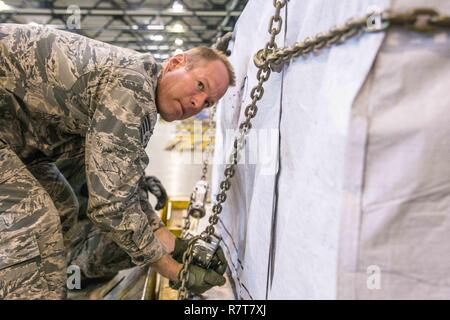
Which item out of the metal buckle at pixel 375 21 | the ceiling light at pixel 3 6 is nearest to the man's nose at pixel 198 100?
the metal buckle at pixel 375 21

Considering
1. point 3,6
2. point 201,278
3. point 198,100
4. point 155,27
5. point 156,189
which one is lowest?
point 201,278

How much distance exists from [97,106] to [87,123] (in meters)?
0.19

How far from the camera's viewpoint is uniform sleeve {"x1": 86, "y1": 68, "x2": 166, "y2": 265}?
54.4 inches

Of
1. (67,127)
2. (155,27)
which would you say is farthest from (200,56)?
(155,27)

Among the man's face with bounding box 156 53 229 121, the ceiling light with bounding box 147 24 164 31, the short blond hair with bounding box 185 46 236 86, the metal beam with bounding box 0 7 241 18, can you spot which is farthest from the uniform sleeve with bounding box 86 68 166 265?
the ceiling light with bounding box 147 24 164 31

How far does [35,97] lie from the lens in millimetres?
1526

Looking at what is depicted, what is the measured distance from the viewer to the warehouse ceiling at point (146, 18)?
5452 mm

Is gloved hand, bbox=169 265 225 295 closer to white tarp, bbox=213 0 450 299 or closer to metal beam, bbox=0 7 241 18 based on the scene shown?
white tarp, bbox=213 0 450 299

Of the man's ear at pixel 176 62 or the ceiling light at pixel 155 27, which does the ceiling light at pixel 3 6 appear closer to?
the man's ear at pixel 176 62

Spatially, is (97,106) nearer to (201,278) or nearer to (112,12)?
(201,278)

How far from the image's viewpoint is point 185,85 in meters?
1.61

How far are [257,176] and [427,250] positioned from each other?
0.66 metres
